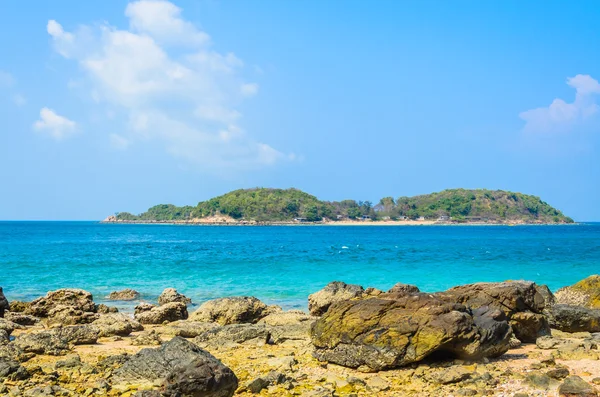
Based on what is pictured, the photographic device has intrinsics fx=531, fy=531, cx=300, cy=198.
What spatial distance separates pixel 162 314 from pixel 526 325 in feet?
38.4

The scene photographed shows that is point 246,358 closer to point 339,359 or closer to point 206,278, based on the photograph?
point 339,359

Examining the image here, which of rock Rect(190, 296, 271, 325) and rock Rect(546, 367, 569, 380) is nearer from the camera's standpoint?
rock Rect(546, 367, 569, 380)

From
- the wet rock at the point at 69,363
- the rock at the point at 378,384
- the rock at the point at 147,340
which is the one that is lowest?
the rock at the point at 147,340

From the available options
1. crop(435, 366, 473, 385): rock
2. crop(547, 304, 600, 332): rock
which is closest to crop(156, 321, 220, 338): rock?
crop(435, 366, 473, 385): rock

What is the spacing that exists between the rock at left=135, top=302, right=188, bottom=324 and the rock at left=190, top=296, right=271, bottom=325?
588mm

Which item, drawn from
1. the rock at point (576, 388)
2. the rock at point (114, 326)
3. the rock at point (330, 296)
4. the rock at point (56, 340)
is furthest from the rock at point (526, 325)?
the rock at point (56, 340)

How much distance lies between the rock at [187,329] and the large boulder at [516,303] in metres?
6.98

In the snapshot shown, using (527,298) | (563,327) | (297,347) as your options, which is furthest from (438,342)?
(563,327)

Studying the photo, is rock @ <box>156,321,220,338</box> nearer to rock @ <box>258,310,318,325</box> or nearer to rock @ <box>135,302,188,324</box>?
rock @ <box>135,302,188,324</box>

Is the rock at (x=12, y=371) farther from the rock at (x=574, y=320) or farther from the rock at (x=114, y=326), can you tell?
the rock at (x=574, y=320)

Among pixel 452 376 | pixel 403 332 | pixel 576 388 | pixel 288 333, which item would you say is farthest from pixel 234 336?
pixel 576 388

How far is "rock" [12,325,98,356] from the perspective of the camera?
40.5 ft

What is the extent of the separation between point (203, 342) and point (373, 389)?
5.66 m

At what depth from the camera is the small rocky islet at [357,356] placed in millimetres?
9570
